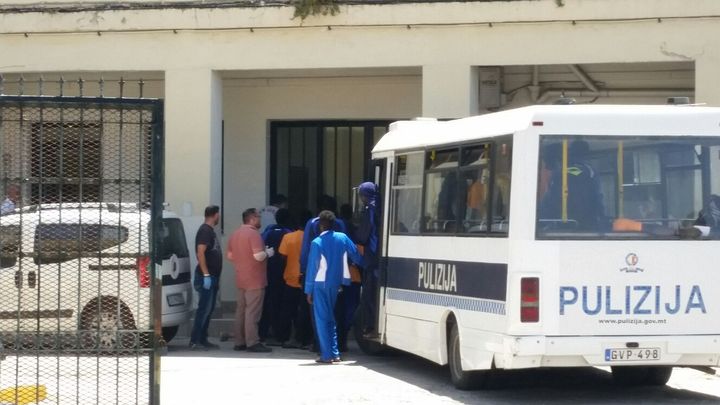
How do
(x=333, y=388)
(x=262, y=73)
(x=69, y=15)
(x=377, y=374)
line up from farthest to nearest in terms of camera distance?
(x=262, y=73), (x=69, y=15), (x=377, y=374), (x=333, y=388)

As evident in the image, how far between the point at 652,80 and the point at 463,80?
308 cm

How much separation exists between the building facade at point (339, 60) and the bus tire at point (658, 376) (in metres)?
5.27

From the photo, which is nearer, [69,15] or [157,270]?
[157,270]

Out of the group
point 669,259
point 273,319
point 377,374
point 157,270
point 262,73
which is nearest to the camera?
point 157,270

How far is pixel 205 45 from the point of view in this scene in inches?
764

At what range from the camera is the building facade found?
1789 cm

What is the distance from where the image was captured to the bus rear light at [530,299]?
1144 cm

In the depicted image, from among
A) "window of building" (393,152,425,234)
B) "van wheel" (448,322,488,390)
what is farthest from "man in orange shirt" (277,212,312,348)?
"van wheel" (448,322,488,390)

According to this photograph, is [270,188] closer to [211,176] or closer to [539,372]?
[211,176]

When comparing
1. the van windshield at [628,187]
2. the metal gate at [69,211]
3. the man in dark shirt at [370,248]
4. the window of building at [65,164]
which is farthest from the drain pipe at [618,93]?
the window of building at [65,164]

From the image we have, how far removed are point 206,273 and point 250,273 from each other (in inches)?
21.3

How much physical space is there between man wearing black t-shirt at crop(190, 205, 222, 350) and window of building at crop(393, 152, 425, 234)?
291cm

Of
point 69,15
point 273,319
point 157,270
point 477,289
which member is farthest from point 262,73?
point 157,270

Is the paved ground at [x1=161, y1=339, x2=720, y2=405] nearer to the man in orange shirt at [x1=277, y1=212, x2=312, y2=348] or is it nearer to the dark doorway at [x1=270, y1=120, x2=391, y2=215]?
the man in orange shirt at [x1=277, y1=212, x2=312, y2=348]
